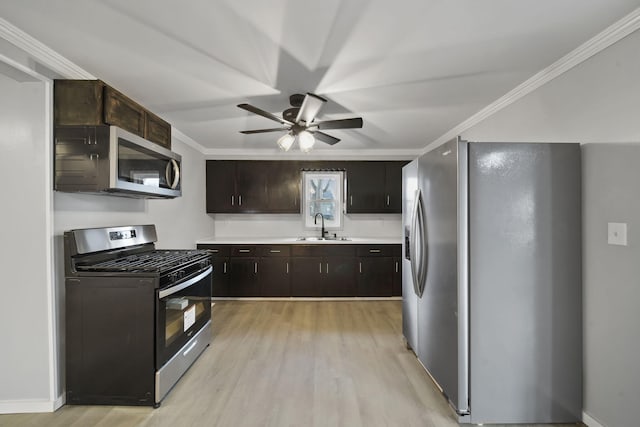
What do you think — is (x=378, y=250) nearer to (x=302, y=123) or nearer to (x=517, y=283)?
(x=302, y=123)

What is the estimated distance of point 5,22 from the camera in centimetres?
173

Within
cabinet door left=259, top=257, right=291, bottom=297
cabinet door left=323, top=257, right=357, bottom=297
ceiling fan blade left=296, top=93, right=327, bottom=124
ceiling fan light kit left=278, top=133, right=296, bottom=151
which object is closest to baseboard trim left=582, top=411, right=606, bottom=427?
ceiling fan blade left=296, top=93, right=327, bottom=124

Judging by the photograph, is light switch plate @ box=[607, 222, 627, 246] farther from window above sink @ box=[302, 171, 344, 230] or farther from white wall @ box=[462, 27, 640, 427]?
window above sink @ box=[302, 171, 344, 230]

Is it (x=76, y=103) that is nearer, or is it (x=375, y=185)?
(x=76, y=103)

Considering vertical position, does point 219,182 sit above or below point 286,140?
below

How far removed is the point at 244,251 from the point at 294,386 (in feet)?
8.62

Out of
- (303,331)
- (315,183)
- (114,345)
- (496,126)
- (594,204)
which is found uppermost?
(496,126)

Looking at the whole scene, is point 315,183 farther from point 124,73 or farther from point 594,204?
point 594,204

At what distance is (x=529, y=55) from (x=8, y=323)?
381 centimetres

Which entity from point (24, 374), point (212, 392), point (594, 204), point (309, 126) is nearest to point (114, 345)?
point (24, 374)

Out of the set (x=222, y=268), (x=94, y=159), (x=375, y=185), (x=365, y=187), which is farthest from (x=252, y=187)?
(x=94, y=159)

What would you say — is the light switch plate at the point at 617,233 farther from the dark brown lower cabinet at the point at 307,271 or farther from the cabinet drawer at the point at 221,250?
the cabinet drawer at the point at 221,250

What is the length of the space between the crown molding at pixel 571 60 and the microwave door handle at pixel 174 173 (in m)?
2.94

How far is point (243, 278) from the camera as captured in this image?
15.5 ft
